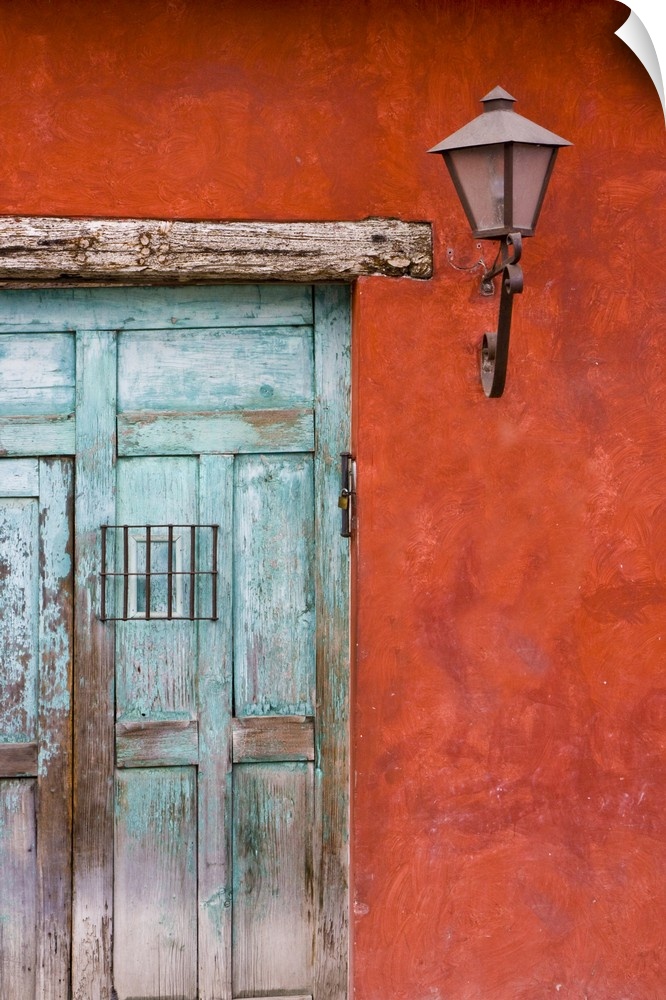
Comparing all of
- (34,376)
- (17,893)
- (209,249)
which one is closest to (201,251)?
(209,249)

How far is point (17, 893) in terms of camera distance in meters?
2.73

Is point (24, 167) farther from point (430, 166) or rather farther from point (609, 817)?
point (609, 817)

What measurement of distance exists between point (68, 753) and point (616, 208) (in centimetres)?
228

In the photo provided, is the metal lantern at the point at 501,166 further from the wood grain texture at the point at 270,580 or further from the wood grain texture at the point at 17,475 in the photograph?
the wood grain texture at the point at 17,475

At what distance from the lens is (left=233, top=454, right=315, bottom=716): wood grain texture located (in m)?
2.76

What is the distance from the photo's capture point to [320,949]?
109 inches

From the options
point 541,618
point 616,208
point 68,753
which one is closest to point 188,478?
point 68,753

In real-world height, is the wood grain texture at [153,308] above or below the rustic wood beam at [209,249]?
below

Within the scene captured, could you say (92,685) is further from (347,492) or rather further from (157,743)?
(347,492)

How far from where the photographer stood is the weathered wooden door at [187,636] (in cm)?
273

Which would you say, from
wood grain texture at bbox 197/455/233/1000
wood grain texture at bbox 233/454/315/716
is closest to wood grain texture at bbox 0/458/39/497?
wood grain texture at bbox 197/455/233/1000

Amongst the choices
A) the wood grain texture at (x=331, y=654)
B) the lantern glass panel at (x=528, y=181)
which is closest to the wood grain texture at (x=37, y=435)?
the wood grain texture at (x=331, y=654)

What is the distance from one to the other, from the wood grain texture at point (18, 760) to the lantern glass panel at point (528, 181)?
202 cm

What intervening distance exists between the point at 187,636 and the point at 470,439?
3.38 feet
